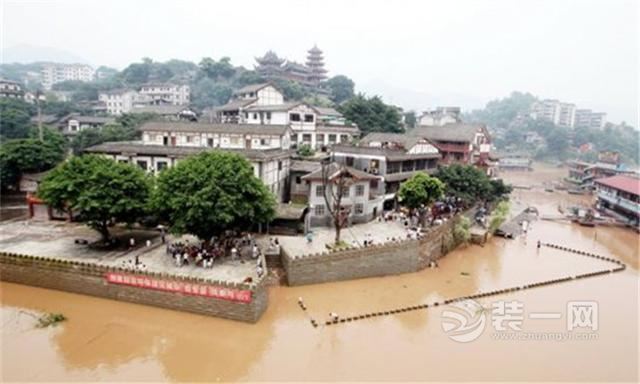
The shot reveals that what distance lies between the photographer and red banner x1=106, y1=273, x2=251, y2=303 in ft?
63.0

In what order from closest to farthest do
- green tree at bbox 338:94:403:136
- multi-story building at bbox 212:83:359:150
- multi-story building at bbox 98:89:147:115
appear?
multi-story building at bbox 212:83:359:150 < green tree at bbox 338:94:403:136 < multi-story building at bbox 98:89:147:115

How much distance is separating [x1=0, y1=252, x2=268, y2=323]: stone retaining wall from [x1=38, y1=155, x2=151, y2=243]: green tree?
3.04m

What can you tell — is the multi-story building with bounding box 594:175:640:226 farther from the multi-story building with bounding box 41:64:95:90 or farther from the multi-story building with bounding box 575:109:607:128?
the multi-story building with bounding box 41:64:95:90

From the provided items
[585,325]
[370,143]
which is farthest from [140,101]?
[585,325]

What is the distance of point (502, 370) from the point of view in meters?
17.0

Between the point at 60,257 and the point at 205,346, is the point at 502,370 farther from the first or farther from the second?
the point at 60,257

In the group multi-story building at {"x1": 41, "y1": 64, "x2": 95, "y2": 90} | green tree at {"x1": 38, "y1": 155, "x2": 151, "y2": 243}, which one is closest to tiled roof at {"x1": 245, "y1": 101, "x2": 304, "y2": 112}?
green tree at {"x1": 38, "y1": 155, "x2": 151, "y2": 243}

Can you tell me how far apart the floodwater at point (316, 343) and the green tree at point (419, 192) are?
683 cm

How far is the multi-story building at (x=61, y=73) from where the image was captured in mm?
133125

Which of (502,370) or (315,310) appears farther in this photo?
(315,310)

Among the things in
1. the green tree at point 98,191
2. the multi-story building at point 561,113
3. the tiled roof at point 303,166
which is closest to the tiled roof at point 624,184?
the tiled roof at point 303,166

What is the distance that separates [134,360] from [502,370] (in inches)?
574

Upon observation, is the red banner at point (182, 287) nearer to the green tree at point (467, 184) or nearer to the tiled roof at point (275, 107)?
the green tree at point (467, 184)

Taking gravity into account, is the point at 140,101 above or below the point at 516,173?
above
